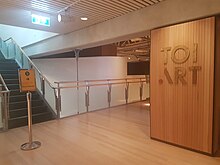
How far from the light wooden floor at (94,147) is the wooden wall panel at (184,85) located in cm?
31

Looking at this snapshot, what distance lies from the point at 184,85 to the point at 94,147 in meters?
2.09

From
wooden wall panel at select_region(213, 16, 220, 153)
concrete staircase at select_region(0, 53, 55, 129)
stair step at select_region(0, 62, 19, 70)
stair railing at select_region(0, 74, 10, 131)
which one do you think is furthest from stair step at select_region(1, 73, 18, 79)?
wooden wall panel at select_region(213, 16, 220, 153)

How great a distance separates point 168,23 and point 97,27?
6.86ft

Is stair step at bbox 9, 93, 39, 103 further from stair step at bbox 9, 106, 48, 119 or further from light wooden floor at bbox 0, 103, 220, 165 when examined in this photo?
light wooden floor at bbox 0, 103, 220, 165

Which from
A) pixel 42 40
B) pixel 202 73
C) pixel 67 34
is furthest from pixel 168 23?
pixel 42 40

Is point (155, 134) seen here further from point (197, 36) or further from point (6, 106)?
point (6, 106)

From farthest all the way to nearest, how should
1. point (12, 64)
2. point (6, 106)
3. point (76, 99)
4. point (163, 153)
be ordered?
point (12, 64) → point (76, 99) → point (6, 106) → point (163, 153)

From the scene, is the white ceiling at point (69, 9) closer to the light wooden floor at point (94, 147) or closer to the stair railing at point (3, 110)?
the stair railing at point (3, 110)

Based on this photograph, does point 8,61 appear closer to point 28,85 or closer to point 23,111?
point 23,111

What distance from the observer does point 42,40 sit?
7348 mm

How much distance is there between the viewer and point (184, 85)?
345cm

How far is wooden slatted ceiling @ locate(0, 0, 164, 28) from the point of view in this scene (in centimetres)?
350

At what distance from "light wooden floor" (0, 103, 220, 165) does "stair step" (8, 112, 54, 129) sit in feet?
0.85

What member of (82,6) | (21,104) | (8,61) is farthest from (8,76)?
(82,6)
